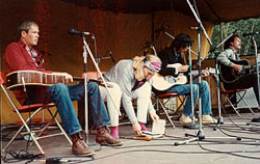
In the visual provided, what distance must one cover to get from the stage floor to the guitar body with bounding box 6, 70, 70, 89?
52cm

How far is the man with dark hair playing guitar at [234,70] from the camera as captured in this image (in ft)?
17.8

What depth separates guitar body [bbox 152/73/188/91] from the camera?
468 cm

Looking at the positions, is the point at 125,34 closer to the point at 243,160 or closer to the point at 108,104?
the point at 108,104

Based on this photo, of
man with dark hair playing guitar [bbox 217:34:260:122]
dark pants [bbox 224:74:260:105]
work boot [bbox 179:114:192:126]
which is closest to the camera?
work boot [bbox 179:114:192:126]

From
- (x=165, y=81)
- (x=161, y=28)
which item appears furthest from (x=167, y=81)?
(x=161, y=28)

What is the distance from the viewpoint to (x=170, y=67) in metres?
4.70

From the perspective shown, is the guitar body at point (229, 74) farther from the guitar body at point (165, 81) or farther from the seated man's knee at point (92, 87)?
the seated man's knee at point (92, 87)

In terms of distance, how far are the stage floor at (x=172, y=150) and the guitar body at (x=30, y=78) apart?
1.72 feet

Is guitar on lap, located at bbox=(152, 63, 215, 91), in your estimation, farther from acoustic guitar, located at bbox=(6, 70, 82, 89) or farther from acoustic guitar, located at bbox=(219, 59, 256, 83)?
acoustic guitar, located at bbox=(6, 70, 82, 89)

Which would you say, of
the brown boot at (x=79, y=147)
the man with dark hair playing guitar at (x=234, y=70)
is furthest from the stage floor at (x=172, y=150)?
the man with dark hair playing guitar at (x=234, y=70)

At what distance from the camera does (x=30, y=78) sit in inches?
114

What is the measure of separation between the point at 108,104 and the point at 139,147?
20.2 inches

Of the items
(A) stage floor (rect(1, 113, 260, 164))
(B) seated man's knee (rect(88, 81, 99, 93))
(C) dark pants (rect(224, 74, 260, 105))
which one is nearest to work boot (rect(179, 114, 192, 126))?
(A) stage floor (rect(1, 113, 260, 164))

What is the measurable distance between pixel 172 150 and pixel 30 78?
111 centimetres
